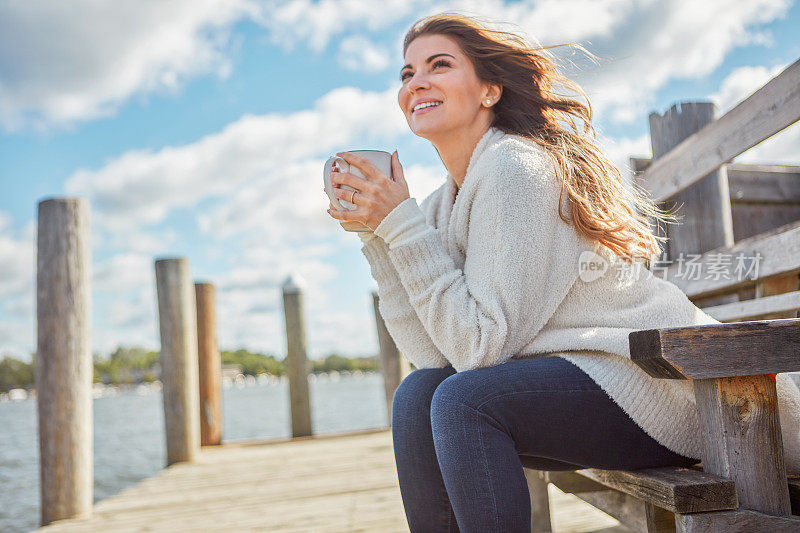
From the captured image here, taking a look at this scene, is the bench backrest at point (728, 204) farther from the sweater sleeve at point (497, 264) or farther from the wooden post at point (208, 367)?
the wooden post at point (208, 367)

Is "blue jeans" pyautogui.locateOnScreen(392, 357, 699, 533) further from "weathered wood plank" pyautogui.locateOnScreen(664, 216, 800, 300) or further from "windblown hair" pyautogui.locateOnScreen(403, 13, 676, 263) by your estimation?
"weathered wood plank" pyautogui.locateOnScreen(664, 216, 800, 300)

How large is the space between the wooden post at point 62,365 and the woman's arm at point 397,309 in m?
2.14

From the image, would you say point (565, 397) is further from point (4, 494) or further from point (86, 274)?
point (4, 494)

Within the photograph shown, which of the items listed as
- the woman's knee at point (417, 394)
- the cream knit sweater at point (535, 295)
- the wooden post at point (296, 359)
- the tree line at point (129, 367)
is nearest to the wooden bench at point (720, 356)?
the cream knit sweater at point (535, 295)

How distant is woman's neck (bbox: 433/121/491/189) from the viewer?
64.1 inches

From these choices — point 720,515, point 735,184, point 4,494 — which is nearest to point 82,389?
point 720,515

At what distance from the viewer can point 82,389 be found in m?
3.12

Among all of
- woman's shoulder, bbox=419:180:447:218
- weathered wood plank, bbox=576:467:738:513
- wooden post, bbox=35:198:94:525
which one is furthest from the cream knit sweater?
wooden post, bbox=35:198:94:525

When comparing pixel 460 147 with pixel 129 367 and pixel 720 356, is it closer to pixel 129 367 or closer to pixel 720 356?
pixel 720 356

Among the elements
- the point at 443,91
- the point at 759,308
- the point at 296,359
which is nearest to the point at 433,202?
the point at 443,91

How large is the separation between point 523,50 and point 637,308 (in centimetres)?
70

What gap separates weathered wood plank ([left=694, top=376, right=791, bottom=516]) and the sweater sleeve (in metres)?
0.34

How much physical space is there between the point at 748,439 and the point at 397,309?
2.49 ft

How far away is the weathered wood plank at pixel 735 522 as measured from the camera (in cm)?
103
